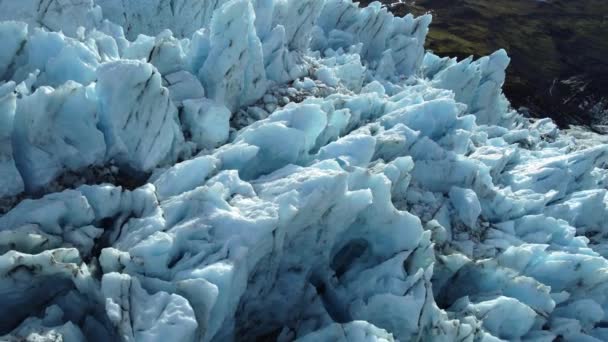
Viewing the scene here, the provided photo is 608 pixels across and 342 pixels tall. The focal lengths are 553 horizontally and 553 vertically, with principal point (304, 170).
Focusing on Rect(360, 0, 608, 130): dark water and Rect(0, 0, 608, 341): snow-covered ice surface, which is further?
Rect(360, 0, 608, 130): dark water

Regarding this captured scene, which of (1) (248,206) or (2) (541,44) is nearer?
(1) (248,206)

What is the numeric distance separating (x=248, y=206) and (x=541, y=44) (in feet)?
240

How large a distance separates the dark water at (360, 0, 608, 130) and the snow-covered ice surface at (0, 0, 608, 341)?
37154mm

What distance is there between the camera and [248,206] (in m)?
11.3

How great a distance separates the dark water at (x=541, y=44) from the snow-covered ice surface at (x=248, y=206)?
37.2 meters

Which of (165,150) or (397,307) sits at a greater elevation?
(165,150)

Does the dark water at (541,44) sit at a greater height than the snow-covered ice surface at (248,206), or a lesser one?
lesser

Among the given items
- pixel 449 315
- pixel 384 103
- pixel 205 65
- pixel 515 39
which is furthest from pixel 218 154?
pixel 515 39

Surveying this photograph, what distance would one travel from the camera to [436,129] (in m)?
19.0

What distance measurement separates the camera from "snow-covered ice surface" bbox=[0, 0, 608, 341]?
32.7ft

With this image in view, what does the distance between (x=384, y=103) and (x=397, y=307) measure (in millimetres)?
8870

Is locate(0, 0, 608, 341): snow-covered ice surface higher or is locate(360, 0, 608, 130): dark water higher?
locate(0, 0, 608, 341): snow-covered ice surface

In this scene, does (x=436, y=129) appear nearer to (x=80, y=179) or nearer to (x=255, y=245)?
(x=255, y=245)

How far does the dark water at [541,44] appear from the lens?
2163 inches
